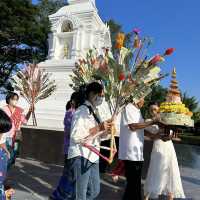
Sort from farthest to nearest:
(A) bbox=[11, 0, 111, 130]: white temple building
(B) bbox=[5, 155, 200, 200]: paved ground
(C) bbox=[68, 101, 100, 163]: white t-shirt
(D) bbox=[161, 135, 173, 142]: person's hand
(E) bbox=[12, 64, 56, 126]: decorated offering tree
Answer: (A) bbox=[11, 0, 111, 130]: white temple building < (E) bbox=[12, 64, 56, 126]: decorated offering tree < (B) bbox=[5, 155, 200, 200]: paved ground < (D) bbox=[161, 135, 173, 142]: person's hand < (C) bbox=[68, 101, 100, 163]: white t-shirt

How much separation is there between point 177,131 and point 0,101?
1283 cm

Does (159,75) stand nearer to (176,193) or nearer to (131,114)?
(131,114)

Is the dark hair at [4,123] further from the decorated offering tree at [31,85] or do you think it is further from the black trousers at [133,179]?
the decorated offering tree at [31,85]

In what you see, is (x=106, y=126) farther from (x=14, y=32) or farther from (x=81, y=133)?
(x=14, y=32)

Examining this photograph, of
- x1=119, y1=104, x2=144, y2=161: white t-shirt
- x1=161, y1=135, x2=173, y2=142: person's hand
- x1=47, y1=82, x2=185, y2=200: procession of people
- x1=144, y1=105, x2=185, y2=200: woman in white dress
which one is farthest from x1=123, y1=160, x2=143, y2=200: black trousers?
x1=161, y1=135, x2=173, y2=142: person's hand

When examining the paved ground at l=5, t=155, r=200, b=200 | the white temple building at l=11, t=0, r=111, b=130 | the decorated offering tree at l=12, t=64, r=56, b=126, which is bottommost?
the paved ground at l=5, t=155, r=200, b=200

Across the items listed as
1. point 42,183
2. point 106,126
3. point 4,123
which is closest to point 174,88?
point 106,126

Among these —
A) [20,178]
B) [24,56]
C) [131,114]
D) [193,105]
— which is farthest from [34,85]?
[193,105]

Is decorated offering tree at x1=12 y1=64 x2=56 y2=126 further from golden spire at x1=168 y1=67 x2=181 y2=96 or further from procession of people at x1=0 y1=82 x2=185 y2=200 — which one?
golden spire at x1=168 y1=67 x2=181 y2=96

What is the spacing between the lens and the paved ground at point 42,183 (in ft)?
16.9

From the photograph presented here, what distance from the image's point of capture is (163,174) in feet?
15.3

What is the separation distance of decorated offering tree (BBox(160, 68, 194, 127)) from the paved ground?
1.75 metres

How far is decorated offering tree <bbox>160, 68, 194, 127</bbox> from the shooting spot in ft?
13.8

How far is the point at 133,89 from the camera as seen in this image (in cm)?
406
